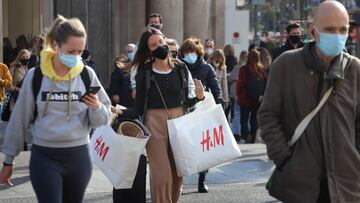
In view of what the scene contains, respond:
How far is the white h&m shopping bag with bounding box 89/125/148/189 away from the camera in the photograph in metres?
7.38

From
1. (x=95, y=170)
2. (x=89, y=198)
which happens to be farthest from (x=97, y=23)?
(x=89, y=198)

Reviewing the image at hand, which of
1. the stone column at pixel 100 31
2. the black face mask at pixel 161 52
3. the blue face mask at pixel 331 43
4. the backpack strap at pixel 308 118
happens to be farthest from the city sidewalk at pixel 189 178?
the stone column at pixel 100 31

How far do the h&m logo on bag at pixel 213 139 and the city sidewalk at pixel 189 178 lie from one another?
2.35 metres

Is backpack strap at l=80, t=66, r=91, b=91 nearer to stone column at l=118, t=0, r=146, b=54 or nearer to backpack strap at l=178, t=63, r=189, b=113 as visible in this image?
backpack strap at l=178, t=63, r=189, b=113

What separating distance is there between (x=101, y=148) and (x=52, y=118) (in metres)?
1.71

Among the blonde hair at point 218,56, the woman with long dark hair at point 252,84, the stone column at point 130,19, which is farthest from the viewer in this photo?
the stone column at point 130,19

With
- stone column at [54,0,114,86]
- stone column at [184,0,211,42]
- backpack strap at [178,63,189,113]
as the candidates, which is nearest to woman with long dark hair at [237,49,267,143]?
stone column at [54,0,114,86]

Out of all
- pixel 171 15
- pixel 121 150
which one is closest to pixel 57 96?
pixel 121 150

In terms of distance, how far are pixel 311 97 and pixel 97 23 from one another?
52.8 ft

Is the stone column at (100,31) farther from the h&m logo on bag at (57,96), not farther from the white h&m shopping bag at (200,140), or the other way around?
the h&m logo on bag at (57,96)

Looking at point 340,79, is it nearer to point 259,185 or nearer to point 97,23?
point 259,185

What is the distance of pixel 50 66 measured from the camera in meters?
5.94

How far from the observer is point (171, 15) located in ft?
72.0

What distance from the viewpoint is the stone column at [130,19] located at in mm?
24438
